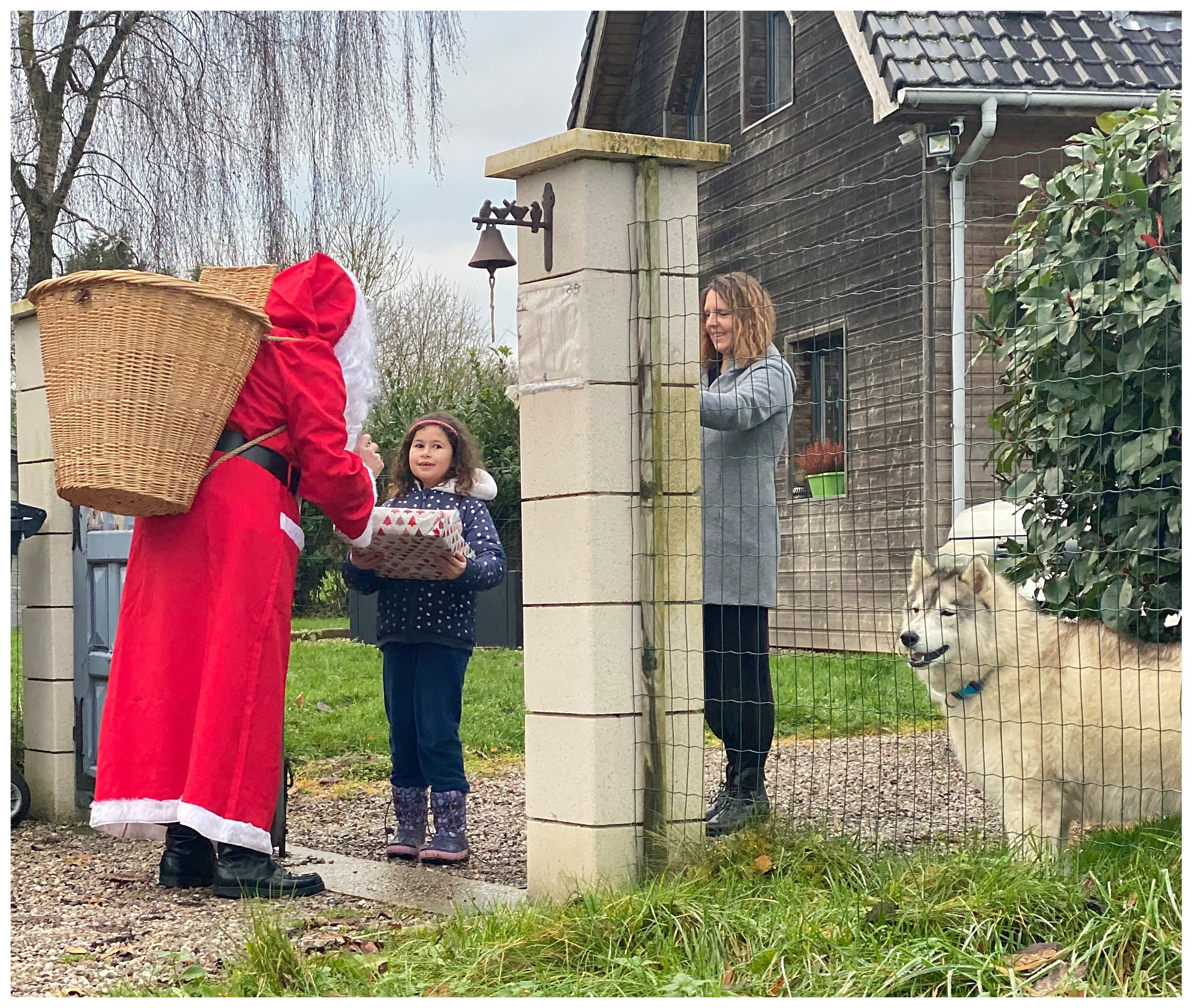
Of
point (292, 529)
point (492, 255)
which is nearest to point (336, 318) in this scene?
point (292, 529)

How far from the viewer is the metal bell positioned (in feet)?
31.3

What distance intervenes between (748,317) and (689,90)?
1218 cm

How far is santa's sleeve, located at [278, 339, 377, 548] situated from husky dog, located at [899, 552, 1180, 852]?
1.81m

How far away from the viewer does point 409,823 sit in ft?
17.0

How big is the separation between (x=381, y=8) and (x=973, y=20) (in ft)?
14.8

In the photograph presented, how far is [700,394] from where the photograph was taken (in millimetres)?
4359

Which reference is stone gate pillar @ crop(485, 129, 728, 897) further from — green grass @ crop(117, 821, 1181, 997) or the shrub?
the shrub

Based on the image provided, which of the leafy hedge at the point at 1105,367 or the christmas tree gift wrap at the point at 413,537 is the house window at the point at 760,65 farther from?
the christmas tree gift wrap at the point at 413,537

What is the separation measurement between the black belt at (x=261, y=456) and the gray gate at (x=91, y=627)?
1.76m

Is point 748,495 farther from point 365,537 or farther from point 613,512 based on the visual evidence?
point 365,537

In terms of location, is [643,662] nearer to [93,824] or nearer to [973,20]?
[93,824]

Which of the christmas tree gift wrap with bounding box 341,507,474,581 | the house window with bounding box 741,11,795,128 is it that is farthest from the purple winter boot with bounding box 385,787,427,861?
the house window with bounding box 741,11,795,128

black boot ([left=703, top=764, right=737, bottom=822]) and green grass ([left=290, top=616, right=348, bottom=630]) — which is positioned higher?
black boot ([left=703, top=764, right=737, bottom=822])

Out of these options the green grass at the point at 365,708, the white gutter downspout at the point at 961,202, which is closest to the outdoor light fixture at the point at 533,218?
the green grass at the point at 365,708
